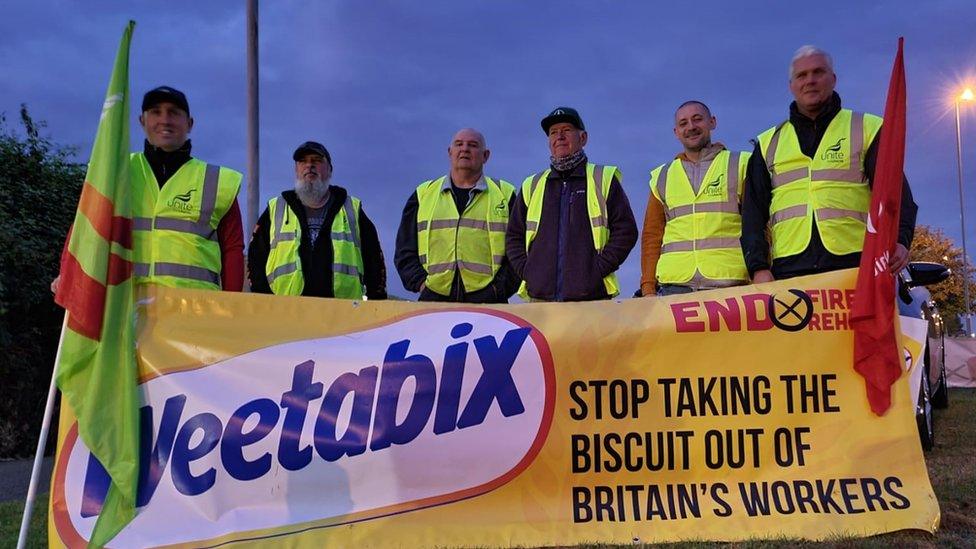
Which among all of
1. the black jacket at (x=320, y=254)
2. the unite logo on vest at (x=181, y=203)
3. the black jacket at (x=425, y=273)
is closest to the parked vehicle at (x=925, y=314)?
the black jacket at (x=425, y=273)

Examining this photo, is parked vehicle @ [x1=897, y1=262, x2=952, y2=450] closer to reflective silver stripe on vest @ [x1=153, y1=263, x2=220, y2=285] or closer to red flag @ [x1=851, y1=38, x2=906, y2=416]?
red flag @ [x1=851, y1=38, x2=906, y2=416]

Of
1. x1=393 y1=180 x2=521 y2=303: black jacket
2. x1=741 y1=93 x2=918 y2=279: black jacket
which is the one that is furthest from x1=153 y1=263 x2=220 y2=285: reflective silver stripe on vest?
x1=741 y1=93 x2=918 y2=279: black jacket

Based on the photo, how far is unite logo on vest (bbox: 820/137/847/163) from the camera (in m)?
4.08

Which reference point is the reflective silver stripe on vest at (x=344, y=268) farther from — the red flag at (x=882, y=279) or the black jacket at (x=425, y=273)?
the red flag at (x=882, y=279)

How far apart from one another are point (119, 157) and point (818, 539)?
385 cm

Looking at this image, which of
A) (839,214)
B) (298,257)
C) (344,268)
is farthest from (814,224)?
(298,257)

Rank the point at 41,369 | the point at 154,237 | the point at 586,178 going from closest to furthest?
the point at 154,237, the point at 586,178, the point at 41,369

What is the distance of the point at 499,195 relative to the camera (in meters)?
5.29

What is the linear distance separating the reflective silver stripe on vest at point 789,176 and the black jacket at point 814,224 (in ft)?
0.16

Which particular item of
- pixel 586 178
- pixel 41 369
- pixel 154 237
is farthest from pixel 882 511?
pixel 41 369

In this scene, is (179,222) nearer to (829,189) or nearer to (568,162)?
(568,162)

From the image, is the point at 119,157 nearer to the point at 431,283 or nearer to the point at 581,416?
the point at 431,283

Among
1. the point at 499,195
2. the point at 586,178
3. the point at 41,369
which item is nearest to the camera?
the point at 586,178

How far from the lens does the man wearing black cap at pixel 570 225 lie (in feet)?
15.4
